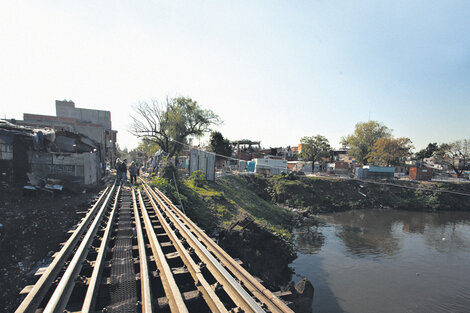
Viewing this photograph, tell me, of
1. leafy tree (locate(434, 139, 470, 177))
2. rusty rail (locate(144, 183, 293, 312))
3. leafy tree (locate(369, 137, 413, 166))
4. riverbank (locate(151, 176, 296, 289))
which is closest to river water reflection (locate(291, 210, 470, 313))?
riverbank (locate(151, 176, 296, 289))

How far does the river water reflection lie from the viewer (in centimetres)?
916

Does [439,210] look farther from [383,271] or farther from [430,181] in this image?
[383,271]

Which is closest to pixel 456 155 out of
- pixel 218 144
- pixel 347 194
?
pixel 347 194

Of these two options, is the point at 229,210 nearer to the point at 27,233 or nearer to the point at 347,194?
the point at 27,233

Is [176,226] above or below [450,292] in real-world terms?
above

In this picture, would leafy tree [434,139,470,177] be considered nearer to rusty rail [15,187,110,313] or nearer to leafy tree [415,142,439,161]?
leafy tree [415,142,439,161]

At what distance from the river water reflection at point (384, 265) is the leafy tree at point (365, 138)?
3943 centimetres

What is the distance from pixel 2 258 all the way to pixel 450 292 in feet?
→ 56.8

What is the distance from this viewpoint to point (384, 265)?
40.7ft

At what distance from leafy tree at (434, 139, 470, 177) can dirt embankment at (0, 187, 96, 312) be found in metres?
66.3

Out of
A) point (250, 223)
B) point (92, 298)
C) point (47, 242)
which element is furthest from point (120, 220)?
point (250, 223)

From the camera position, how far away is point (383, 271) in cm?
1170

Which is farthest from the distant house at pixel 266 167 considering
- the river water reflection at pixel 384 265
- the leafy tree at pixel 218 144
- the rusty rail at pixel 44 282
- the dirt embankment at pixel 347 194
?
the rusty rail at pixel 44 282

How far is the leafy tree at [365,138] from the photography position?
194 feet
